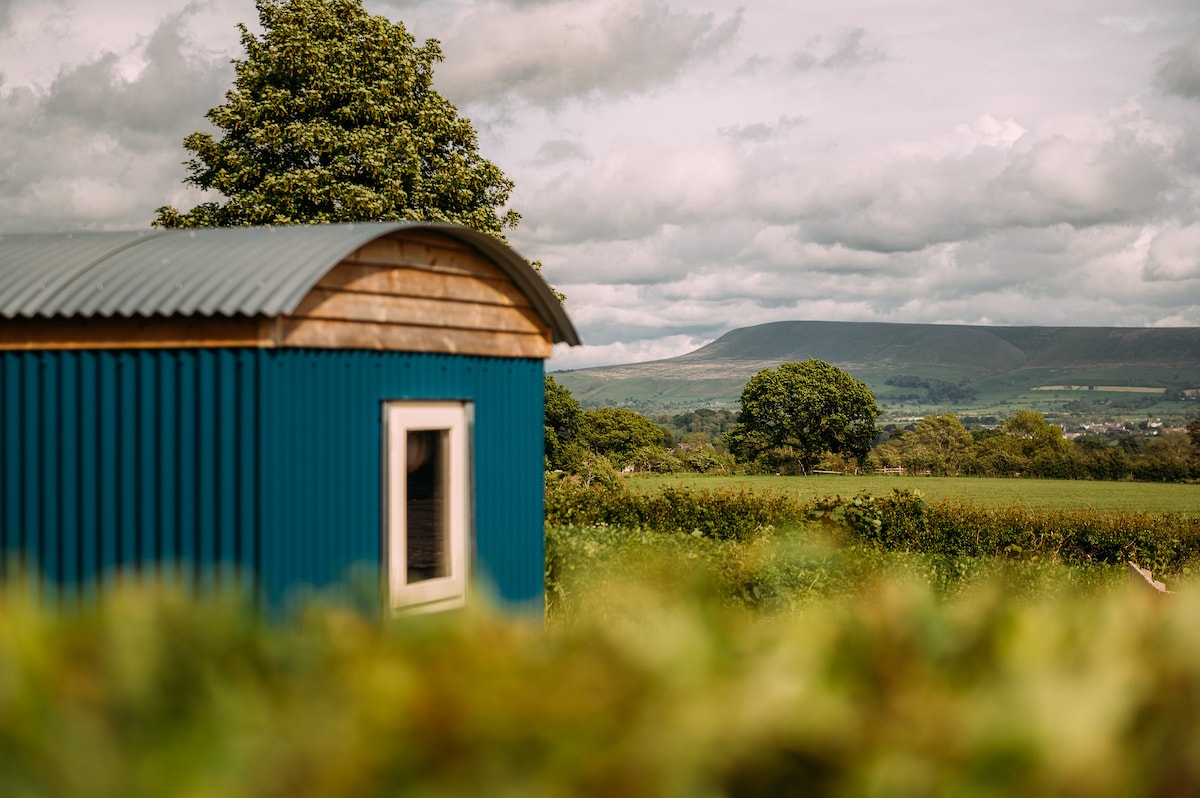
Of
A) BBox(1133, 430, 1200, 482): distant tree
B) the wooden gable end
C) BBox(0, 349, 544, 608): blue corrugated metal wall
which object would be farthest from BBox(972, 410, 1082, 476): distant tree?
BBox(0, 349, 544, 608): blue corrugated metal wall

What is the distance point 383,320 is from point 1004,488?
5876cm

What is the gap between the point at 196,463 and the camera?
6246mm

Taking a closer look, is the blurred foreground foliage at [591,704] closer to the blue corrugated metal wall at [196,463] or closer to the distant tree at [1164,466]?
the blue corrugated metal wall at [196,463]

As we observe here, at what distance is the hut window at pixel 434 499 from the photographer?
280 inches

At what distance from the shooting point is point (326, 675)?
81.2 inches

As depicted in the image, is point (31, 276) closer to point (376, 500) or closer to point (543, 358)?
point (376, 500)

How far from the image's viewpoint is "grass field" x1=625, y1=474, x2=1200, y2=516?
49906 millimetres

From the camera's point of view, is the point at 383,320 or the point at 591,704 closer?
the point at 591,704

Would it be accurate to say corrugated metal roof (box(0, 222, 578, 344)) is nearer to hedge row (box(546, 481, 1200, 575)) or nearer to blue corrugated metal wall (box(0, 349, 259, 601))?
blue corrugated metal wall (box(0, 349, 259, 601))

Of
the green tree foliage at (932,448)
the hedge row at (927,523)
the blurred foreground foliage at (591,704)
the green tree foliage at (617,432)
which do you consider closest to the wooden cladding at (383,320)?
the blurred foreground foliage at (591,704)

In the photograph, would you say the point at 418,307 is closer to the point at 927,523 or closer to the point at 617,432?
the point at 927,523

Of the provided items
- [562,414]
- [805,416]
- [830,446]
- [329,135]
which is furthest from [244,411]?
[830,446]

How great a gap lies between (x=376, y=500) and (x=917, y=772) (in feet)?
17.8

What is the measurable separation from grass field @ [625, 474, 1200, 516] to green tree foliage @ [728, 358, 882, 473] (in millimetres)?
13407
